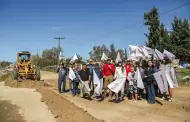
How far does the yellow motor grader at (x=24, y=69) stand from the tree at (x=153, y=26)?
18803 millimetres

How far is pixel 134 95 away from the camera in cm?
1195

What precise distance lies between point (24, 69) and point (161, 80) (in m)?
15.2

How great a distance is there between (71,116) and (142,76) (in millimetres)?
4418

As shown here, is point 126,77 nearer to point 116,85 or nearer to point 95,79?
point 116,85

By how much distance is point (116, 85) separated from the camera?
37.1 feet

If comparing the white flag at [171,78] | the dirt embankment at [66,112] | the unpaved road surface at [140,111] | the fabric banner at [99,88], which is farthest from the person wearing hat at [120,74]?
the dirt embankment at [66,112]

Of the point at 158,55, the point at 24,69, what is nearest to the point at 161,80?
the point at 158,55

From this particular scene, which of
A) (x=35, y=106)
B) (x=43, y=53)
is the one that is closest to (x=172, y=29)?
(x=35, y=106)

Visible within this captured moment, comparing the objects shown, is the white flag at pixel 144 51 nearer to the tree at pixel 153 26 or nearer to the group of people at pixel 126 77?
the group of people at pixel 126 77

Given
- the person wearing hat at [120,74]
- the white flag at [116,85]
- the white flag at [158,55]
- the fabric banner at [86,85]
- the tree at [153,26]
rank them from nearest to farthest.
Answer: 1. the white flag at [116,85]
2. the person wearing hat at [120,74]
3. the fabric banner at [86,85]
4. the white flag at [158,55]
5. the tree at [153,26]

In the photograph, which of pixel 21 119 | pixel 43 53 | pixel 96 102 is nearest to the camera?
pixel 21 119

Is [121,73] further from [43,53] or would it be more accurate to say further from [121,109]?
[43,53]

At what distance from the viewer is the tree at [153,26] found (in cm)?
3481

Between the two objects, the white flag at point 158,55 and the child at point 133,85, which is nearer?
the child at point 133,85
